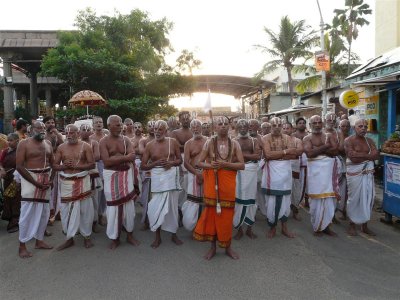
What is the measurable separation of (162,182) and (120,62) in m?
13.6

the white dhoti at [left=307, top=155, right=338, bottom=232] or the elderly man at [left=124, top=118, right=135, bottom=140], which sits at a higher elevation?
the elderly man at [left=124, top=118, right=135, bottom=140]

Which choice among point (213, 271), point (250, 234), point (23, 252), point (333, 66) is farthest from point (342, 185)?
point (333, 66)

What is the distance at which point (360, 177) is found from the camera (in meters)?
6.25

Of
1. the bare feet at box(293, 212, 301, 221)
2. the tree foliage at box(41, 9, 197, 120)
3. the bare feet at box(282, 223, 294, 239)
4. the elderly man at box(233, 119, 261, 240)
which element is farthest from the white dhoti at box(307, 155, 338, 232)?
the tree foliage at box(41, 9, 197, 120)

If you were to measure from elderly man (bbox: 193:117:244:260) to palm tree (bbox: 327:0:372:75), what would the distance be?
60.3 ft

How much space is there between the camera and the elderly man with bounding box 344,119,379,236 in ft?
20.3

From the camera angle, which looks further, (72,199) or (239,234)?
(239,234)

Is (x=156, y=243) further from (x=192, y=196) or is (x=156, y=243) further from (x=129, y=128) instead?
(x=129, y=128)

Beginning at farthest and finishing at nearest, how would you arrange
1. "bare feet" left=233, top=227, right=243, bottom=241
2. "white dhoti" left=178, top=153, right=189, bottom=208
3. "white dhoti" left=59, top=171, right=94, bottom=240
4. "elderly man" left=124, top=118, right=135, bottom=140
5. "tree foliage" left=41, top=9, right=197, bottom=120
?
"tree foliage" left=41, top=9, right=197, bottom=120, "elderly man" left=124, top=118, right=135, bottom=140, "white dhoti" left=178, top=153, right=189, bottom=208, "bare feet" left=233, top=227, right=243, bottom=241, "white dhoti" left=59, top=171, right=94, bottom=240

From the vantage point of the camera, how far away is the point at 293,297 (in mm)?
3895

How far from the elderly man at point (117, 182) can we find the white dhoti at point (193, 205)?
84cm

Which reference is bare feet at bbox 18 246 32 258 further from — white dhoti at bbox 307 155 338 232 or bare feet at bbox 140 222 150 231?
white dhoti at bbox 307 155 338 232

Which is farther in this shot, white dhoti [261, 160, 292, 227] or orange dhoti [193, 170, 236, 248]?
white dhoti [261, 160, 292, 227]

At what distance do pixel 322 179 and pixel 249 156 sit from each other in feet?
3.93
